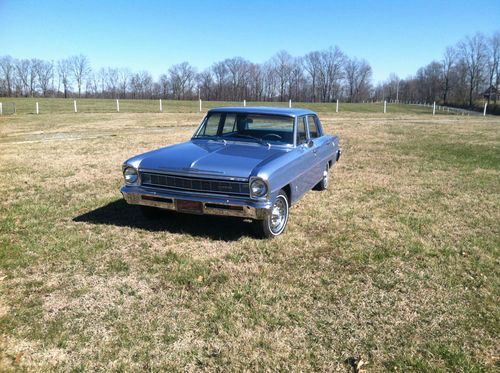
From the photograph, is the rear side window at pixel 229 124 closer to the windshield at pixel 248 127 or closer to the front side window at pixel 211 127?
the windshield at pixel 248 127


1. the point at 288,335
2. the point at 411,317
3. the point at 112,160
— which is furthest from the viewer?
the point at 112,160

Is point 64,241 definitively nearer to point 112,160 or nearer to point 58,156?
point 112,160

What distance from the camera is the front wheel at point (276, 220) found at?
182 inches

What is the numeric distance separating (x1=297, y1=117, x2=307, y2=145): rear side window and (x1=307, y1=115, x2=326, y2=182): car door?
179mm

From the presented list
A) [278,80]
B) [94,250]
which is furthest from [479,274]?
[278,80]

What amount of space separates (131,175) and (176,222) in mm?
878

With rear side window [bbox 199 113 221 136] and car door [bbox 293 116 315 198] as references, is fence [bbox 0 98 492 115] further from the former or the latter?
car door [bbox 293 116 315 198]

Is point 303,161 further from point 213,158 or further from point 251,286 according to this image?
point 251,286

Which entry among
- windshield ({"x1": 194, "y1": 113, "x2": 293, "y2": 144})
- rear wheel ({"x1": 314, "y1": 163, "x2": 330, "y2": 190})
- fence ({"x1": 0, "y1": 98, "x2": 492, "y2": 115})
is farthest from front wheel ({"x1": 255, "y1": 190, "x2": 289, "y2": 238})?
fence ({"x1": 0, "y1": 98, "x2": 492, "y2": 115})

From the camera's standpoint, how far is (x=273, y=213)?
481 cm

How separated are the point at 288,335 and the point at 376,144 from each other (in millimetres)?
11833

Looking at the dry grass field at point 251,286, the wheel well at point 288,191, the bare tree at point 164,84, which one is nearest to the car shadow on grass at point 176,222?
the dry grass field at point 251,286

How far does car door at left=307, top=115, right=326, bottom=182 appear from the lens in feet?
19.9

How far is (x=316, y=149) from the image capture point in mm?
6137
